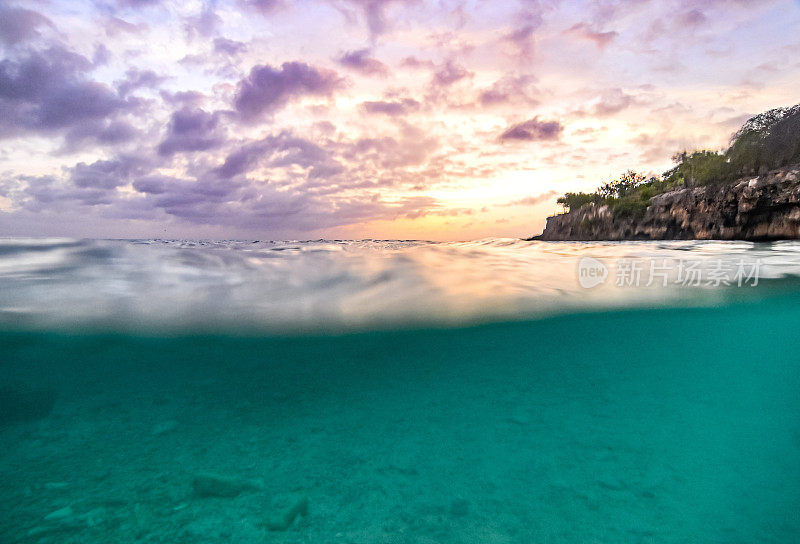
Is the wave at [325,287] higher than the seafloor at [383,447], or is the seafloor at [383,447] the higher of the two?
the wave at [325,287]

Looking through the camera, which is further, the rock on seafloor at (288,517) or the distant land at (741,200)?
the distant land at (741,200)

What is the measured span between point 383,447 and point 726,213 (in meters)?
36.0

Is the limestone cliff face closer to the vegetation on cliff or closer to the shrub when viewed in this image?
the vegetation on cliff

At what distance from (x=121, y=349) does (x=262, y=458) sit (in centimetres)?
496

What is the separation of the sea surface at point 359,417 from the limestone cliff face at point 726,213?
67.7 ft

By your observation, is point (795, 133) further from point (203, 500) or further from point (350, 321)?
point (203, 500)

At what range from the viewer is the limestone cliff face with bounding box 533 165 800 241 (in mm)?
22906

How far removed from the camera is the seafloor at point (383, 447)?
8.46ft

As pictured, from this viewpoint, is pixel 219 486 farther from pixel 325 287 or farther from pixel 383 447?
pixel 325 287

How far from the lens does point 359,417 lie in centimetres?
411

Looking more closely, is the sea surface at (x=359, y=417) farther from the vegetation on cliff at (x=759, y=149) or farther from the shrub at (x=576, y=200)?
the shrub at (x=576, y=200)

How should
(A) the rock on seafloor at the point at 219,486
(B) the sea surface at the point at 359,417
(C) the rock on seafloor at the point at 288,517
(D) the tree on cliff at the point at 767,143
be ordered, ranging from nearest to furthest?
(C) the rock on seafloor at the point at 288,517 → (B) the sea surface at the point at 359,417 → (A) the rock on seafloor at the point at 219,486 → (D) the tree on cliff at the point at 767,143

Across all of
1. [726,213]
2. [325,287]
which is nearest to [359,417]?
[325,287]

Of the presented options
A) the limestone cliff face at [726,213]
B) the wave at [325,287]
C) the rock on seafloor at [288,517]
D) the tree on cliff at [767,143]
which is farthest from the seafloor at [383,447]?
the tree on cliff at [767,143]
